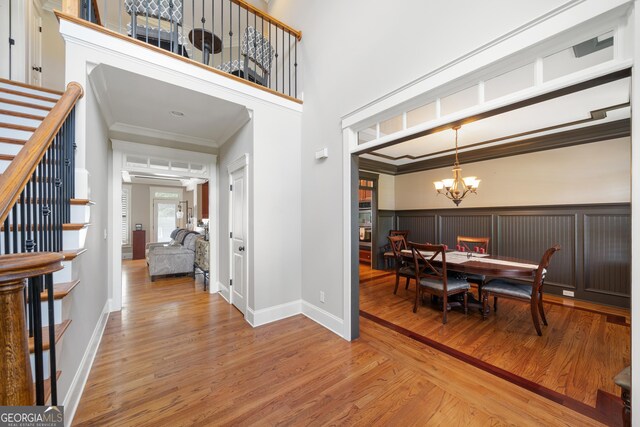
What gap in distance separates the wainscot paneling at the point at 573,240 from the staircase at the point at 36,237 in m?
4.95

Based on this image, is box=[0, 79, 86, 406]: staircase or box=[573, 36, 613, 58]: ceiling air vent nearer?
box=[0, 79, 86, 406]: staircase

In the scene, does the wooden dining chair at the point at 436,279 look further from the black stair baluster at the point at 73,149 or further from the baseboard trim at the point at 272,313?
the black stair baluster at the point at 73,149

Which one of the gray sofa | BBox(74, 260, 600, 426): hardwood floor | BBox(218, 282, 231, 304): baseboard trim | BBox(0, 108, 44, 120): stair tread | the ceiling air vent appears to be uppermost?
the ceiling air vent

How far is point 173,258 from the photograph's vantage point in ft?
17.0

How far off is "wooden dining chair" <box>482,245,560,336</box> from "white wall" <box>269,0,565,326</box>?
1.87 metres

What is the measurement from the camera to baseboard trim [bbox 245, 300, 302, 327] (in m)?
2.98

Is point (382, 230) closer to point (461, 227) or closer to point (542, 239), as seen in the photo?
point (461, 227)

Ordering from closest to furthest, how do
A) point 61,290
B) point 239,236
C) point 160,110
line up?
1. point 61,290
2. point 160,110
3. point 239,236

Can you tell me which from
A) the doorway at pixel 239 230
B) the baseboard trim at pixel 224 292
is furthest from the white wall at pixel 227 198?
the doorway at pixel 239 230

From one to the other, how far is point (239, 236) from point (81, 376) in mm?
1947

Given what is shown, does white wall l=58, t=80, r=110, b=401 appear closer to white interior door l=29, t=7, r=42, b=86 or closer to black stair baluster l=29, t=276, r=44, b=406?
black stair baluster l=29, t=276, r=44, b=406

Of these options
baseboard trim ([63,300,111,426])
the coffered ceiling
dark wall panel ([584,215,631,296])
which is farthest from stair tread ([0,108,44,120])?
dark wall panel ([584,215,631,296])

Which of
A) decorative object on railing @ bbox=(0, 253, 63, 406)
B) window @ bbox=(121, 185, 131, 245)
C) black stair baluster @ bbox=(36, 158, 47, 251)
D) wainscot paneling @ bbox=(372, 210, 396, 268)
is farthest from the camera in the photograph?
window @ bbox=(121, 185, 131, 245)

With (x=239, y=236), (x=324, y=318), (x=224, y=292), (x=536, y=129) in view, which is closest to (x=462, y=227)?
(x=536, y=129)
